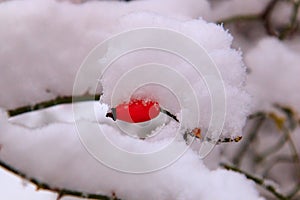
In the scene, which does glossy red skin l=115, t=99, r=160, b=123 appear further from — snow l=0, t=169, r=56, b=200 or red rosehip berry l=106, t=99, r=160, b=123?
snow l=0, t=169, r=56, b=200

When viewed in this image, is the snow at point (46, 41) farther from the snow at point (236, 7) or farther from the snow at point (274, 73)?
the snow at point (274, 73)

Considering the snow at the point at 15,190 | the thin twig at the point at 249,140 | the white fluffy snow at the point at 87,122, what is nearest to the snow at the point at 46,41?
the white fluffy snow at the point at 87,122

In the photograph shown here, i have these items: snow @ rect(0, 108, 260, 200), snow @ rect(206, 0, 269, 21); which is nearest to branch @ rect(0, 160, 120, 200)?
snow @ rect(0, 108, 260, 200)

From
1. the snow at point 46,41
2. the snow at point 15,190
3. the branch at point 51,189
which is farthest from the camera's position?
the snow at point 15,190

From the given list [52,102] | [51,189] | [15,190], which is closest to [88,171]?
[51,189]

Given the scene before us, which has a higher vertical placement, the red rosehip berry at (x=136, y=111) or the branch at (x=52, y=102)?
the branch at (x=52, y=102)

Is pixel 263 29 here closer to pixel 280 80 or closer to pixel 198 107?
pixel 280 80

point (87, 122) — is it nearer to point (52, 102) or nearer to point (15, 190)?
Answer: point (52, 102)
